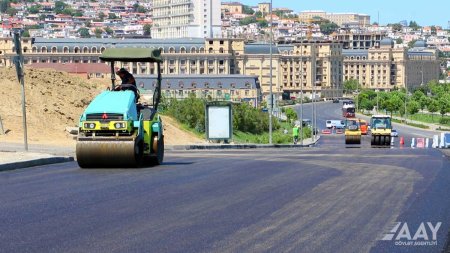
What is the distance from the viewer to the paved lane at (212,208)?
1340cm

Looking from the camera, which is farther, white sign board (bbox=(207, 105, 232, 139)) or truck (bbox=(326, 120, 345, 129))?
truck (bbox=(326, 120, 345, 129))

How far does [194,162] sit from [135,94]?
3.87 metres

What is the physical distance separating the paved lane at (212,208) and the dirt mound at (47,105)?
19093 millimetres

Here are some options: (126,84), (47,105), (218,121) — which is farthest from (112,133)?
(218,121)

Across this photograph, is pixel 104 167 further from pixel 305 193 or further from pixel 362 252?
pixel 362 252

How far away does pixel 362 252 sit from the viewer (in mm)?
12883

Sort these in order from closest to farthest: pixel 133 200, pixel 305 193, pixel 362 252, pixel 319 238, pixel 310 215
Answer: pixel 362 252, pixel 319 238, pixel 310 215, pixel 133 200, pixel 305 193

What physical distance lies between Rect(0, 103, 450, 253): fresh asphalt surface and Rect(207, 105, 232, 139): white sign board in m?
29.8

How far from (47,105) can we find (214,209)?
37586 mm

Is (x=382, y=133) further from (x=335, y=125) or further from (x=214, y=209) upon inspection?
(x=335, y=125)

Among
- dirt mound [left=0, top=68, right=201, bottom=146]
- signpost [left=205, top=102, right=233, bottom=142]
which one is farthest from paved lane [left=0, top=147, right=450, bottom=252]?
signpost [left=205, top=102, right=233, bottom=142]

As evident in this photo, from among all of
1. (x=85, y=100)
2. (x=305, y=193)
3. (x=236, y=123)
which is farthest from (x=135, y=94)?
(x=236, y=123)

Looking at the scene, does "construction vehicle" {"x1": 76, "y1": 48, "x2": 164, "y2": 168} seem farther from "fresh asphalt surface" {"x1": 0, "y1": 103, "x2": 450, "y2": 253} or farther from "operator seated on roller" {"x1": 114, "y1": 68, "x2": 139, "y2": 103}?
"operator seated on roller" {"x1": 114, "y1": 68, "x2": 139, "y2": 103}

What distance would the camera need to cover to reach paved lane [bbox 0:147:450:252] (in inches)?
527
